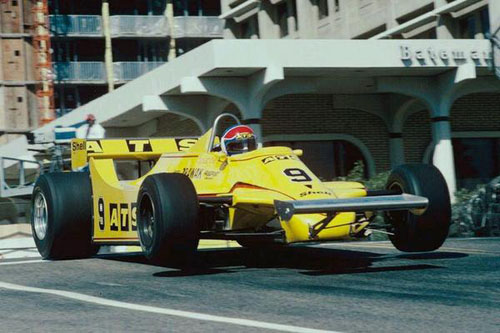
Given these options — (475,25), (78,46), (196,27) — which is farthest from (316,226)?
(78,46)

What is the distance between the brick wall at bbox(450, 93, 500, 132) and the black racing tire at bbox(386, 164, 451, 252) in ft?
68.6

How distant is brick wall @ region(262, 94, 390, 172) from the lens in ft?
90.3

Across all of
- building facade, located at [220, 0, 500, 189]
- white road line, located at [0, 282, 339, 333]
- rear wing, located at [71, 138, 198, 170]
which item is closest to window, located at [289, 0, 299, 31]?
building facade, located at [220, 0, 500, 189]

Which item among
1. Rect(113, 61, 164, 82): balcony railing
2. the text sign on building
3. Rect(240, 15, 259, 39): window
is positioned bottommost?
the text sign on building

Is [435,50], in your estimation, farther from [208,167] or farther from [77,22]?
[77,22]

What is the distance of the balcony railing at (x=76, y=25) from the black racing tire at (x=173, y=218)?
54838 millimetres

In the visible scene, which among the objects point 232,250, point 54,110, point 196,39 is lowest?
point 232,250

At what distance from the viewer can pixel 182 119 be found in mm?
29750

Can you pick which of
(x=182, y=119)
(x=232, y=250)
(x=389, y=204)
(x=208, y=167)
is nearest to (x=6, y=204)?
(x=182, y=119)

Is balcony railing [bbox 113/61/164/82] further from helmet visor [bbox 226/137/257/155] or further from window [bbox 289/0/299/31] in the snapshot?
helmet visor [bbox 226/137/257/155]

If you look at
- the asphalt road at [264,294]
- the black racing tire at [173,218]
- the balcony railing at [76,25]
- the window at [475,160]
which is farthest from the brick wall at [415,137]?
the balcony railing at [76,25]

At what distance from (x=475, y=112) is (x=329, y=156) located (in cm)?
480

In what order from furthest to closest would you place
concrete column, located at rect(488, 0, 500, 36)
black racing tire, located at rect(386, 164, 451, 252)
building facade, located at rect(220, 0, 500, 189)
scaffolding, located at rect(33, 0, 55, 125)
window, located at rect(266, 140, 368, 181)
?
scaffolding, located at rect(33, 0, 55, 125) → concrete column, located at rect(488, 0, 500, 36) → window, located at rect(266, 140, 368, 181) → building facade, located at rect(220, 0, 500, 189) → black racing tire, located at rect(386, 164, 451, 252)

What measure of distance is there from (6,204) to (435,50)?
34.4 feet
